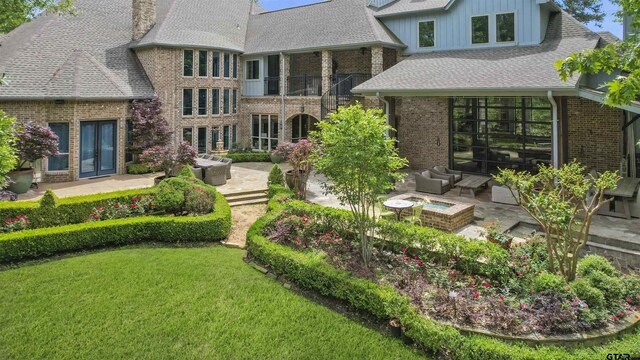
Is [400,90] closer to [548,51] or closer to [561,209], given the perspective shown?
[548,51]

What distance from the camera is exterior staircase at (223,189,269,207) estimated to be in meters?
14.4

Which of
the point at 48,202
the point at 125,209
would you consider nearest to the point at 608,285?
the point at 125,209

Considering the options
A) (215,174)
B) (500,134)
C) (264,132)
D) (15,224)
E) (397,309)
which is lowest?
(397,309)

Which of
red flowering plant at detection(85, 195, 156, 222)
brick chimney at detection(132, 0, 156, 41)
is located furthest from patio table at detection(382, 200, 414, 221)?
brick chimney at detection(132, 0, 156, 41)

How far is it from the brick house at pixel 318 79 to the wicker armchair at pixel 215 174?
6.01 meters

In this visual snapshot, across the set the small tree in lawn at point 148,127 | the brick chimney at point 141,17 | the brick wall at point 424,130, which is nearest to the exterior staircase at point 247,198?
the small tree in lawn at point 148,127

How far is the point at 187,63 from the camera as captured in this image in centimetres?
2191

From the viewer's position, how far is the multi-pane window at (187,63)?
71.5 ft

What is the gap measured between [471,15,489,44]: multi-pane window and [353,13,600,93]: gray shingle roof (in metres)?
0.63

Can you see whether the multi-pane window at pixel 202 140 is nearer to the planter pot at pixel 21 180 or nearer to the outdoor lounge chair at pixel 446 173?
the planter pot at pixel 21 180

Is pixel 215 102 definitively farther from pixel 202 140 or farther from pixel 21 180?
pixel 21 180

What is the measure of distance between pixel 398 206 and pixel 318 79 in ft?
48.3

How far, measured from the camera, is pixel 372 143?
802 cm

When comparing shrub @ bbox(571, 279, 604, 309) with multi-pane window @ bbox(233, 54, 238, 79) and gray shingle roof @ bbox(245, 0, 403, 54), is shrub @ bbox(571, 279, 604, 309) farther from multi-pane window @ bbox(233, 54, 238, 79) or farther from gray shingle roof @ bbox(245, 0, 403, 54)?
multi-pane window @ bbox(233, 54, 238, 79)
